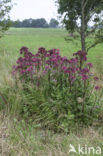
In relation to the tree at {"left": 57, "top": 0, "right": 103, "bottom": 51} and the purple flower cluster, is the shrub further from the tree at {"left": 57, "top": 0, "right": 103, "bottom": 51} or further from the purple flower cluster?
the tree at {"left": 57, "top": 0, "right": 103, "bottom": 51}

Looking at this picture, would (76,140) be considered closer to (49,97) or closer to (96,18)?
(49,97)

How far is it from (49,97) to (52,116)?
327 mm

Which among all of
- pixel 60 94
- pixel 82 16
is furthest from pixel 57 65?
pixel 82 16

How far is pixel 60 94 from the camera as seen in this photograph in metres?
3.04

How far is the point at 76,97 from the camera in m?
3.08

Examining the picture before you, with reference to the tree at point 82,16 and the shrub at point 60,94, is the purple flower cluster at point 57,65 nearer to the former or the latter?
the shrub at point 60,94

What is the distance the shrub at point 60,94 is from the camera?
118 inches

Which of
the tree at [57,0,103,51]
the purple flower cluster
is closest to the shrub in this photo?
the purple flower cluster

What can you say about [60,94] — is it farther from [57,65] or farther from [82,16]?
[82,16]

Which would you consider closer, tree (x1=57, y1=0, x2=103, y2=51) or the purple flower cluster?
the purple flower cluster

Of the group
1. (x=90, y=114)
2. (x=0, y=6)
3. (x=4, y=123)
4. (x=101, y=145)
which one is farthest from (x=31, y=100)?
(x=0, y=6)

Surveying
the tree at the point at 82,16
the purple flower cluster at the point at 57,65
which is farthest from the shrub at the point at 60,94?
the tree at the point at 82,16

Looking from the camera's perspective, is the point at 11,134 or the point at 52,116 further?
the point at 52,116

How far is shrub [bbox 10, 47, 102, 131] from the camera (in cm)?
301
